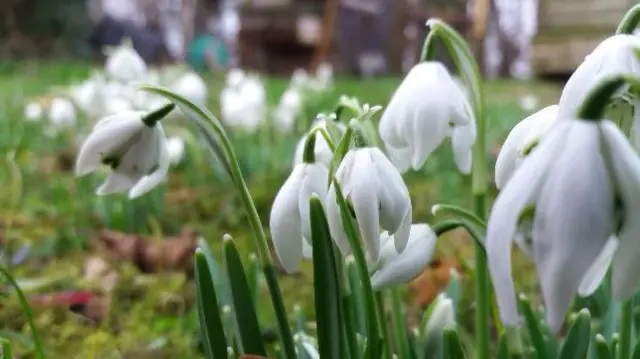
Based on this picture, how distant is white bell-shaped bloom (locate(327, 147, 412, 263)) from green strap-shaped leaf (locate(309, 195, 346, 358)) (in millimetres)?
29

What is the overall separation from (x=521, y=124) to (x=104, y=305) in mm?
985

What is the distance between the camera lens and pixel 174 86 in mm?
3057

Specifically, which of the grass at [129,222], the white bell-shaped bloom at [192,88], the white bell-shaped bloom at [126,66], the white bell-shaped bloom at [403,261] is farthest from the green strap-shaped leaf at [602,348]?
the white bell-shaped bloom at [192,88]

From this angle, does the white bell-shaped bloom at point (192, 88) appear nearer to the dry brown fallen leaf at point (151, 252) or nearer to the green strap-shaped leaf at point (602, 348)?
the dry brown fallen leaf at point (151, 252)

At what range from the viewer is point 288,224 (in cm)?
73

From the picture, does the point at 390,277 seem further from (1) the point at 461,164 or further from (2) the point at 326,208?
(1) the point at 461,164

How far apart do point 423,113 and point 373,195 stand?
0.12 m

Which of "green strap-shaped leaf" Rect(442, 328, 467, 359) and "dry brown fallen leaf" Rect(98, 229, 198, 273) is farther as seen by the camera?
"dry brown fallen leaf" Rect(98, 229, 198, 273)

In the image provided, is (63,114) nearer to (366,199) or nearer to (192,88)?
(192,88)

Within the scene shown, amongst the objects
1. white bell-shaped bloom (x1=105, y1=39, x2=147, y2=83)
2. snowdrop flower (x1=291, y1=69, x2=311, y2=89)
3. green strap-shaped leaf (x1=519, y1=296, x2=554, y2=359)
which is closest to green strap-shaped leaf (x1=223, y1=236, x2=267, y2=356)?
green strap-shaped leaf (x1=519, y1=296, x2=554, y2=359)

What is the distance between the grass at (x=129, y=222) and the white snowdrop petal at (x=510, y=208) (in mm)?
699

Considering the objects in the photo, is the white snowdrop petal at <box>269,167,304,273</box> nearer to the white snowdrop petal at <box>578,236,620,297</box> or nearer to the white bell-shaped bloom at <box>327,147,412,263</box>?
the white bell-shaped bloom at <box>327,147,412,263</box>

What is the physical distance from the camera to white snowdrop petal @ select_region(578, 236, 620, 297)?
512 millimetres

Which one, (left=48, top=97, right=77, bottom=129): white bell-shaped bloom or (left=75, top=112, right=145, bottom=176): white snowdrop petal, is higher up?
(left=75, top=112, right=145, bottom=176): white snowdrop petal
